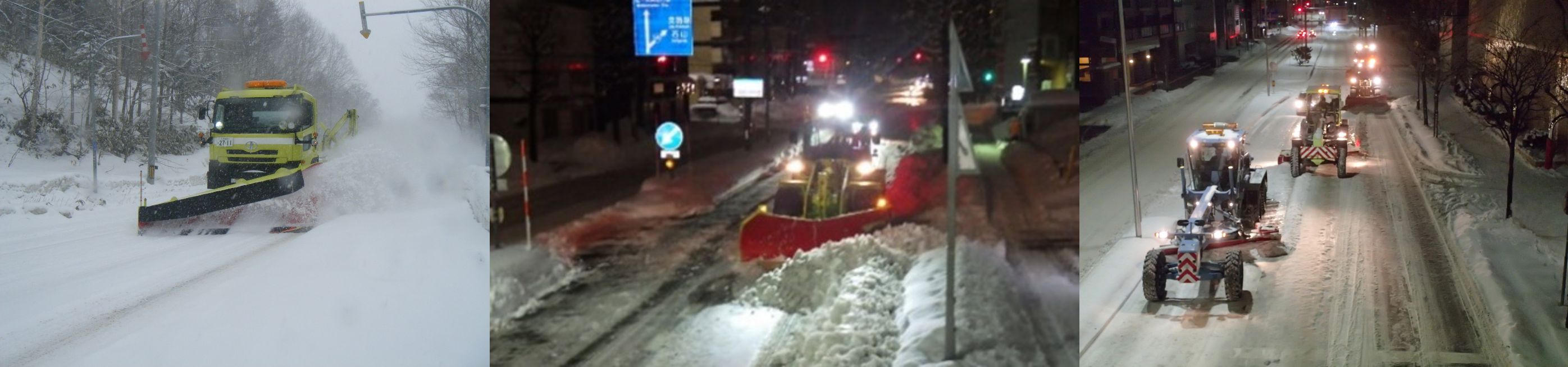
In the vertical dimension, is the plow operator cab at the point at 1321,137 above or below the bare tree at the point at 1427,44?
below

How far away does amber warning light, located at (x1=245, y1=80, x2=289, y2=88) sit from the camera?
14.1ft

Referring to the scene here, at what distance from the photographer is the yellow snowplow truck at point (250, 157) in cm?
418

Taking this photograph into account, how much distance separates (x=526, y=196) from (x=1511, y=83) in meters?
9.17

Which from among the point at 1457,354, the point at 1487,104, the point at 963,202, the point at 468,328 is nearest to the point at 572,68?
the point at 963,202

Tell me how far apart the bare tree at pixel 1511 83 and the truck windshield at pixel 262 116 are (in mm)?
8966

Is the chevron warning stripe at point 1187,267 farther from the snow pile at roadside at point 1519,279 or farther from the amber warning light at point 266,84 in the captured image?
the amber warning light at point 266,84

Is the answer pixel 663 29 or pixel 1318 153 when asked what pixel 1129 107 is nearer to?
pixel 1318 153

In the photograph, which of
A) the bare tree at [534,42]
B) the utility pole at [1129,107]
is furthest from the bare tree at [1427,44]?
the bare tree at [534,42]

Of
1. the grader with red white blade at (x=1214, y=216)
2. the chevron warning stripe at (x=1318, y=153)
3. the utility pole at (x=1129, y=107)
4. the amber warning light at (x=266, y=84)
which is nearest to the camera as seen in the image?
the amber warning light at (x=266, y=84)

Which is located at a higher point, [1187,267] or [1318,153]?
[1318,153]

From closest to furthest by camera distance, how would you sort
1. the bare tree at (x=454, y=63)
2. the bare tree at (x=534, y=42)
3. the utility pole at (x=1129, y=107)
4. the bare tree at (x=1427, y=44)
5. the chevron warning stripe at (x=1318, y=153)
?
the bare tree at (x=534, y=42) < the bare tree at (x=454, y=63) < the utility pole at (x=1129, y=107) < the bare tree at (x=1427, y=44) < the chevron warning stripe at (x=1318, y=153)

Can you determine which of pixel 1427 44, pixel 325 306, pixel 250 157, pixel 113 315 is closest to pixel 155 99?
pixel 250 157

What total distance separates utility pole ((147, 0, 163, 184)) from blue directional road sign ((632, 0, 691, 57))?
354 cm

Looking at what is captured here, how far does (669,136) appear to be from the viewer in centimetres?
187
